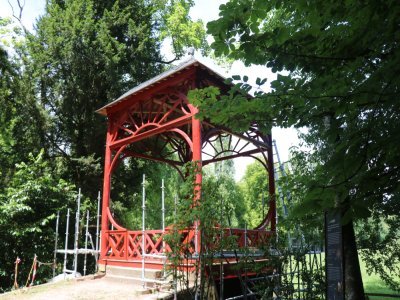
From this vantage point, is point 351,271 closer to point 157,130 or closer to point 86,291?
point 86,291

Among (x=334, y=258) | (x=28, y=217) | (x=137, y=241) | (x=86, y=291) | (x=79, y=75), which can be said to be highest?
(x=79, y=75)

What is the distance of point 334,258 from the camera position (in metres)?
2.36

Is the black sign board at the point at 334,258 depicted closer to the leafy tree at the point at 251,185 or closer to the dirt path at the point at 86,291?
the dirt path at the point at 86,291

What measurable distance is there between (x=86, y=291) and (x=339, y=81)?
8.04 metres

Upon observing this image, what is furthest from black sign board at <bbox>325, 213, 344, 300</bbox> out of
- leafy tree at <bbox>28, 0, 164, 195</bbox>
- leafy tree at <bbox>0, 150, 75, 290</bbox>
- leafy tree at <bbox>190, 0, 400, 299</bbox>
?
leafy tree at <bbox>28, 0, 164, 195</bbox>

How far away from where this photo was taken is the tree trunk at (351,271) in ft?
11.2

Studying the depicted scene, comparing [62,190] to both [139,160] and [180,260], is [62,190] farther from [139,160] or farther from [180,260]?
[180,260]

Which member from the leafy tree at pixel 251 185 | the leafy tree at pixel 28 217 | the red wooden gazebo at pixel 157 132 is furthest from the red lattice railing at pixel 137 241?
the leafy tree at pixel 251 185

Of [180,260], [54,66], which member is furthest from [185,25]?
[180,260]

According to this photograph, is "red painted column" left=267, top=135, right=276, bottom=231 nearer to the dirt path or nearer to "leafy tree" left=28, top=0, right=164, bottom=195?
the dirt path

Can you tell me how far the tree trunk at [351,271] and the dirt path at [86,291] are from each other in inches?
170

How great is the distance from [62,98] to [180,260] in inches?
515

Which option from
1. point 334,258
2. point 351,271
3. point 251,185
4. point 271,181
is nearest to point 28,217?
point 271,181

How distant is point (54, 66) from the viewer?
16312mm
